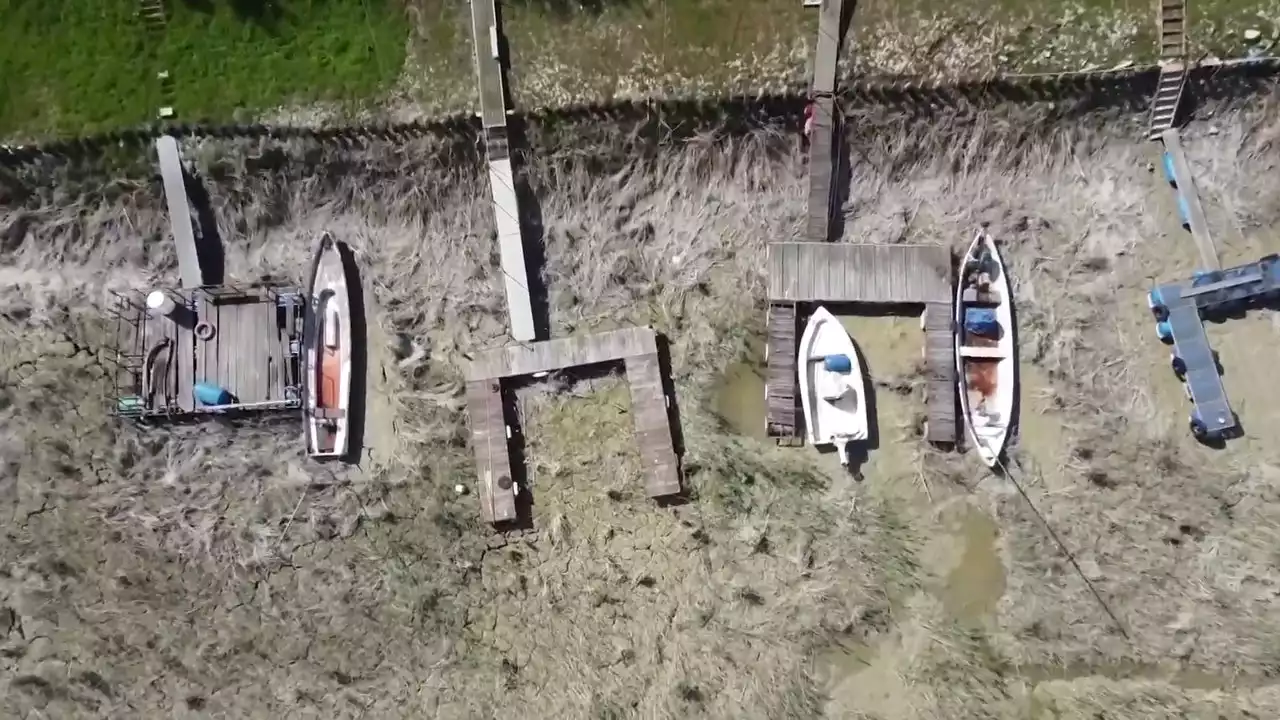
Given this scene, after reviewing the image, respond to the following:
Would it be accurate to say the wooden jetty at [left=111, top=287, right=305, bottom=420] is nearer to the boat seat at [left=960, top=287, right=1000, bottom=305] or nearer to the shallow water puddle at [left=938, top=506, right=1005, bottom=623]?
the boat seat at [left=960, top=287, right=1000, bottom=305]

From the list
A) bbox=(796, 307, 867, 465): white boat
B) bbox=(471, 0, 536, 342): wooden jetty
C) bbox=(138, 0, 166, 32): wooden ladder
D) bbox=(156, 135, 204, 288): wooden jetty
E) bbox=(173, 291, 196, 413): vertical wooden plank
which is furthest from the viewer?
bbox=(173, 291, 196, 413): vertical wooden plank

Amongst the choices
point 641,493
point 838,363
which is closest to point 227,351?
point 641,493

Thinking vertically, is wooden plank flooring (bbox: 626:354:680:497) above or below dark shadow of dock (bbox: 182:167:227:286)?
below

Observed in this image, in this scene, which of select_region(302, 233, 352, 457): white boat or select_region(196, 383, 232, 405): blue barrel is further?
select_region(302, 233, 352, 457): white boat

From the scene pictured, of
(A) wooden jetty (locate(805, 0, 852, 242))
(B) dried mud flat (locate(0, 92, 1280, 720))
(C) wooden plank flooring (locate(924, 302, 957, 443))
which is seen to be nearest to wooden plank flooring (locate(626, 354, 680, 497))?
(B) dried mud flat (locate(0, 92, 1280, 720))

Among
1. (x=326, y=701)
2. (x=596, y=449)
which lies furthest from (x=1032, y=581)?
(x=326, y=701)

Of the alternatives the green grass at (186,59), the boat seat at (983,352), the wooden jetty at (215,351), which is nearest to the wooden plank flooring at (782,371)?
the boat seat at (983,352)
